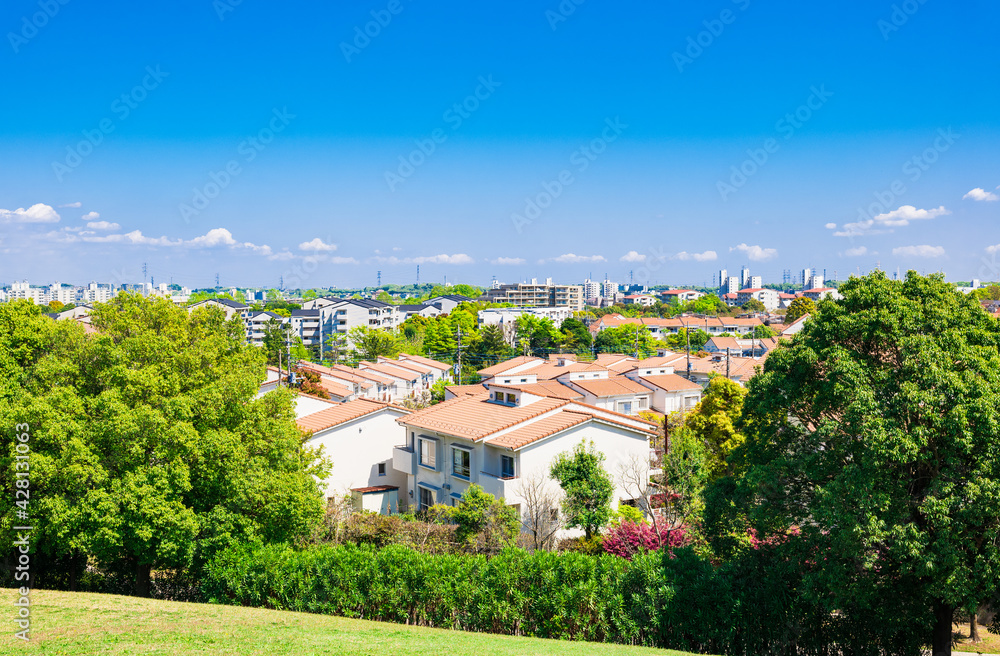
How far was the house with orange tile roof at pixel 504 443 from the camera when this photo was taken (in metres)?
22.7

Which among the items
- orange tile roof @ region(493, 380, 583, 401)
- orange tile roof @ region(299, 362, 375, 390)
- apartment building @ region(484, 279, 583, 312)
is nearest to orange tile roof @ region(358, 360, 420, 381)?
orange tile roof @ region(299, 362, 375, 390)

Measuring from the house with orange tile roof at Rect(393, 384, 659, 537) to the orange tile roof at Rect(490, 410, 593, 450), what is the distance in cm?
3

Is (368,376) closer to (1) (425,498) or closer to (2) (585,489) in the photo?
(1) (425,498)

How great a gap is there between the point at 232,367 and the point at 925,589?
1642 centimetres

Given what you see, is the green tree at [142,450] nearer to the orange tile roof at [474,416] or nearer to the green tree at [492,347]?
the orange tile roof at [474,416]

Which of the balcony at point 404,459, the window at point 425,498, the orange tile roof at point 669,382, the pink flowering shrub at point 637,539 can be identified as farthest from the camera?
the orange tile roof at point 669,382

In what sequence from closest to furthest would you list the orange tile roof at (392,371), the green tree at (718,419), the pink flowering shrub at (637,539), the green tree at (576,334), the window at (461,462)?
the pink flowering shrub at (637,539), the window at (461,462), the green tree at (718,419), the orange tile roof at (392,371), the green tree at (576,334)

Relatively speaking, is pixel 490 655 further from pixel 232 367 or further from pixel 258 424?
pixel 232 367

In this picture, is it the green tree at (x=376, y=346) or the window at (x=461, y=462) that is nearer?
the window at (x=461, y=462)

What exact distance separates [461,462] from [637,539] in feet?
25.5

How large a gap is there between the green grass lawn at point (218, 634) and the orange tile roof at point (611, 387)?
29.4 m

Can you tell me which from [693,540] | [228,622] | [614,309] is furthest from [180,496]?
[614,309]

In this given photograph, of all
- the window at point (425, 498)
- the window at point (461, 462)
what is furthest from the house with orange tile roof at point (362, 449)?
the window at point (461, 462)

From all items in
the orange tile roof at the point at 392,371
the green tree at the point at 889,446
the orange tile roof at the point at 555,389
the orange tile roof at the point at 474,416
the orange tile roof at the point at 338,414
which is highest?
the green tree at the point at 889,446
